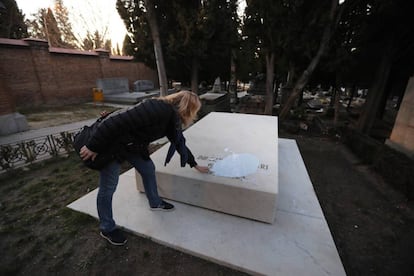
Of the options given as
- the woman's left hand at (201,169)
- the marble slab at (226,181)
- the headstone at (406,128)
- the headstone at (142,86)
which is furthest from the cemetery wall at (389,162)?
the headstone at (142,86)

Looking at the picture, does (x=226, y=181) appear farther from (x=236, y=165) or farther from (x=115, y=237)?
(x=115, y=237)

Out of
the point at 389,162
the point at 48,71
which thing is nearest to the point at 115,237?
the point at 389,162

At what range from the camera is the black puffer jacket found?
1493 mm

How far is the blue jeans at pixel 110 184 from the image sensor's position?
5.80 ft

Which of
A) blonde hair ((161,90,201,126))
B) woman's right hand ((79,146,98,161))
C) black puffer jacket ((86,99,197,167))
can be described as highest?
blonde hair ((161,90,201,126))

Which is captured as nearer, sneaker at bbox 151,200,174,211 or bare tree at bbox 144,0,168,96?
sneaker at bbox 151,200,174,211

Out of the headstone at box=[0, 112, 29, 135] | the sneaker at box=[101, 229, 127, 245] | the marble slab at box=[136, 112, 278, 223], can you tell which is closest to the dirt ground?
the sneaker at box=[101, 229, 127, 245]

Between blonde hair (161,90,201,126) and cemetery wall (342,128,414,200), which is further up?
blonde hair (161,90,201,126)

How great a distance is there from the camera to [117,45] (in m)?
29.7

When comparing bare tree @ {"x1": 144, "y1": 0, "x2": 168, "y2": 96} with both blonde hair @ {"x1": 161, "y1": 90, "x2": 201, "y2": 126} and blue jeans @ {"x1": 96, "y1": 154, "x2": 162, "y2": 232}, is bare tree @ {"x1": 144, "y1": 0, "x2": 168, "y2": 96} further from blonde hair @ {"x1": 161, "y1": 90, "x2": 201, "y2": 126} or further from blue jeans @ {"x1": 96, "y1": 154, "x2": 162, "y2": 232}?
blonde hair @ {"x1": 161, "y1": 90, "x2": 201, "y2": 126}

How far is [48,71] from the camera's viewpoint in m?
10.7

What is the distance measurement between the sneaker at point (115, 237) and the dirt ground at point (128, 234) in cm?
7

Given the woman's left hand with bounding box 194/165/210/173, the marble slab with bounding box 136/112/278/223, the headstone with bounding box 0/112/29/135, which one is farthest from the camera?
the headstone with bounding box 0/112/29/135

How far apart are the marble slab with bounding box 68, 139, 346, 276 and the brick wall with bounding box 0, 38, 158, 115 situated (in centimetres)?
946
